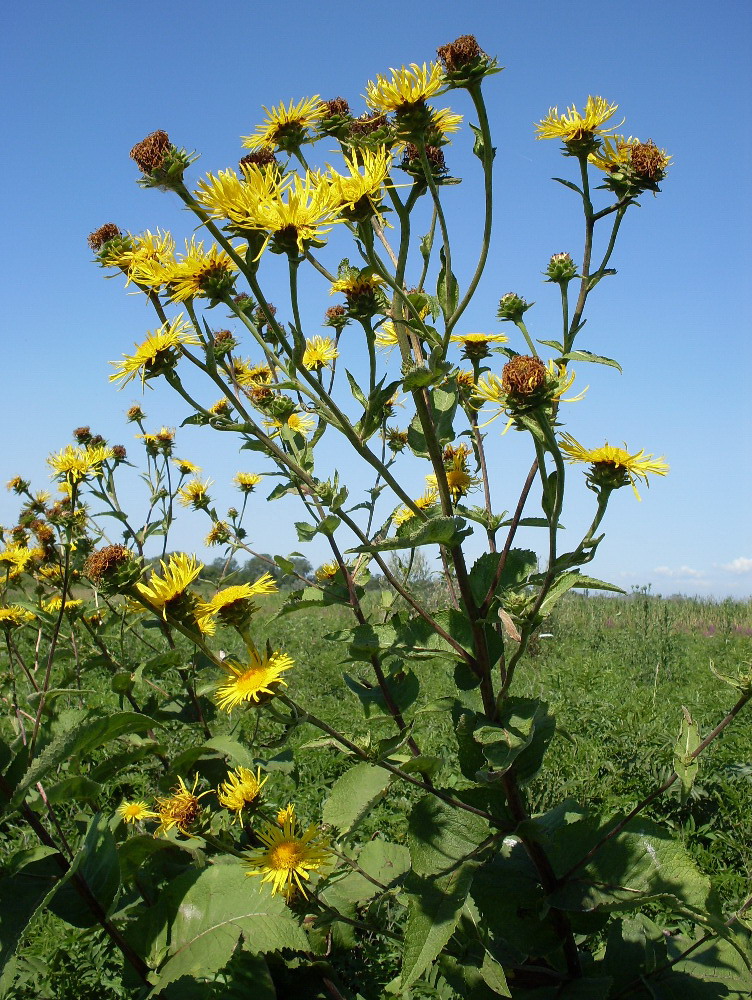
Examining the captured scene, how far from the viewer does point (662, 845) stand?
1954 mm

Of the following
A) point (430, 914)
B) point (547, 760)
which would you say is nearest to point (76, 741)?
point (430, 914)

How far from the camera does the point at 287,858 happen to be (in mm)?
2104

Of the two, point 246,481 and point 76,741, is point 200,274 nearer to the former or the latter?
point 76,741

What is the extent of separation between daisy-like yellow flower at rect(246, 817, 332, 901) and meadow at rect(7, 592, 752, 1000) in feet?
0.90

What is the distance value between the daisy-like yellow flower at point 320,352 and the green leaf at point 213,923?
1.88 m

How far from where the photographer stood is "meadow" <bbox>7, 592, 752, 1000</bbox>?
103 inches

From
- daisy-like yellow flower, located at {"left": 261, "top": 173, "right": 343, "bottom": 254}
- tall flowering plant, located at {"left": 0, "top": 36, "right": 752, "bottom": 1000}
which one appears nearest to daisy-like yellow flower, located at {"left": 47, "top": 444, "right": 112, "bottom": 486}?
tall flowering plant, located at {"left": 0, "top": 36, "right": 752, "bottom": 1000}

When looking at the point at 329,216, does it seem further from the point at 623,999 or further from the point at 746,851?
the point at 746,851

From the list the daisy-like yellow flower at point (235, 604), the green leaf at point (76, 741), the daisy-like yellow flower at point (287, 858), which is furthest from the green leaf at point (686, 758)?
the green leaf at point (76, 741)

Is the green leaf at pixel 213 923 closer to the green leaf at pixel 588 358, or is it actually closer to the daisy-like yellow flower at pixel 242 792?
the daisy-like yellow flower at pixel 242 792

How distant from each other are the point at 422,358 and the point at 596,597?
1071 cm

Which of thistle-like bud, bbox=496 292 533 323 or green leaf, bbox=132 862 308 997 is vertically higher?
thistle-like bud, bbox=496 292 533 323

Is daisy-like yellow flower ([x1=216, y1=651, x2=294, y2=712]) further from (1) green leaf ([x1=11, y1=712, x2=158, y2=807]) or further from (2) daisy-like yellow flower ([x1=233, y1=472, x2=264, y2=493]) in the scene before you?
(2) daisy-like yellow flower ([x1=233, y1=472, x2=264, y2=493])

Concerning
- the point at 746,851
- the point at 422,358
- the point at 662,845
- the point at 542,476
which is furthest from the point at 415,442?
the point at 746,851
